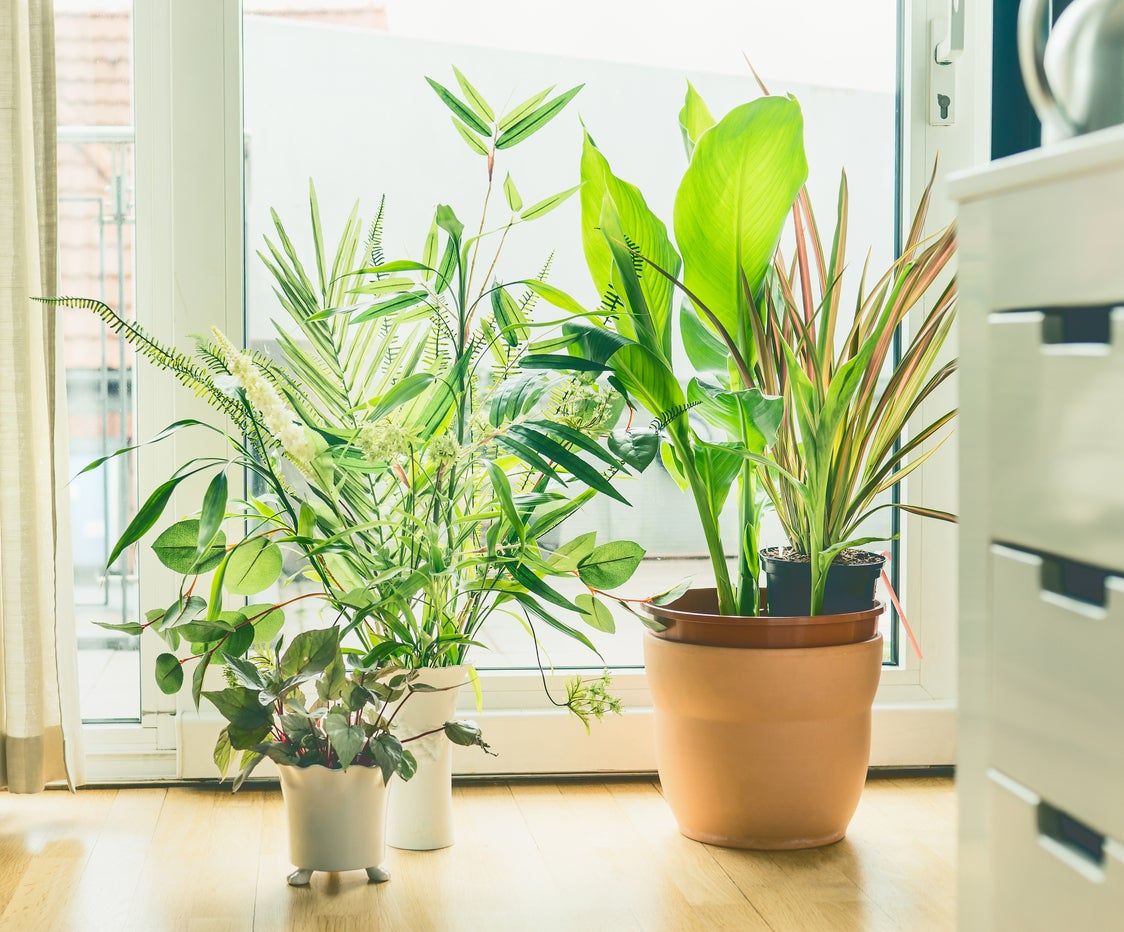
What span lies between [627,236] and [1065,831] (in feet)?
3.15

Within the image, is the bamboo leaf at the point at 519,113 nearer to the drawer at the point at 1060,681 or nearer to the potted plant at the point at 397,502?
the potted plant at the point at 397,502

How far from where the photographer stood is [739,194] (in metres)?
1.53

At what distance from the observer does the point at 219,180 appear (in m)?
1.87

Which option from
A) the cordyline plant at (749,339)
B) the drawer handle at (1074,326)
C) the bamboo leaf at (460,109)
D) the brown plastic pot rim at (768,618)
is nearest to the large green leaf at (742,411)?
the cordyline plant at (749,339)

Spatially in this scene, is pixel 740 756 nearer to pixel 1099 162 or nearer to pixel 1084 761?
pixel 1084 761

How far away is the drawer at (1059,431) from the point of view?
0.86 meters

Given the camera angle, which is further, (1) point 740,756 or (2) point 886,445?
(2) point 886,445

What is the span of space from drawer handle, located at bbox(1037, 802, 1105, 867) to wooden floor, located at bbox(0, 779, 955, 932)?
1.56ft

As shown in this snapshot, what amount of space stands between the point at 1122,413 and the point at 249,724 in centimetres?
101

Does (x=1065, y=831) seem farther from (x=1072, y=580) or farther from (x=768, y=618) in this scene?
(x=768, y=618)

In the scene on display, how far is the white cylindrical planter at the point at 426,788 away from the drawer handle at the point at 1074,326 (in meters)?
0.88

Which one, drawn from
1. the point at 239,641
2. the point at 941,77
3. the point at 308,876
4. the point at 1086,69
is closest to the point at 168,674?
the point at 239,641

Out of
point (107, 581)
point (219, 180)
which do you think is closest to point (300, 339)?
point (219, 180)

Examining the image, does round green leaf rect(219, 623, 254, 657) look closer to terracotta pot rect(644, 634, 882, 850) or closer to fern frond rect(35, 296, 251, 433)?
fern frond rect(35, 296, 251, 433)
